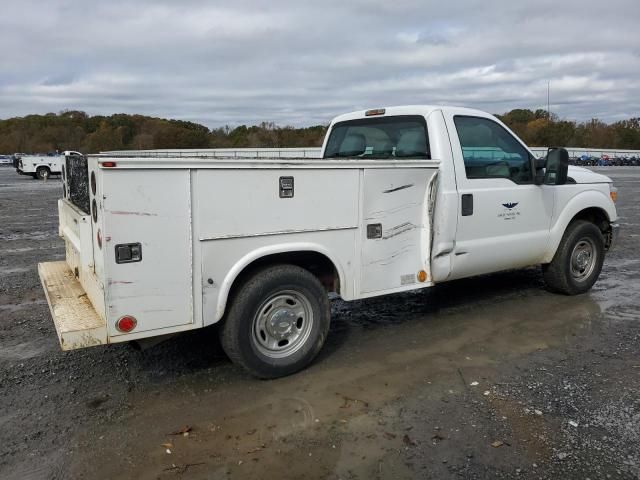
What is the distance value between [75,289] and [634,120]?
4867 inches

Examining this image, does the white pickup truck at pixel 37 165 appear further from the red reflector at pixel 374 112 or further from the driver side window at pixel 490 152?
the driver side window at pixel 490 152

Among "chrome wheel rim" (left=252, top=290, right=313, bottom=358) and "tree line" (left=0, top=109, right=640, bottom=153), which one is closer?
"chrome wheel rim" (left=252, top=290, right=313, bottom=358)

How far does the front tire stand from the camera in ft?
13.4

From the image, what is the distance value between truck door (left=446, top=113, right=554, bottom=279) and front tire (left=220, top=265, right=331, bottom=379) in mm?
1601

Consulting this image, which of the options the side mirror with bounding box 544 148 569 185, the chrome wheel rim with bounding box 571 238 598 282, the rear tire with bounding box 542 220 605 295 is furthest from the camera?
the chrome wheel rim with bounding box 571 238 598 282

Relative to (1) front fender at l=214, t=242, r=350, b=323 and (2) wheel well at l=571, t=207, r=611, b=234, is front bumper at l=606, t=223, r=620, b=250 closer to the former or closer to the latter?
(2) wheel well at l=571, t=207, r=611, b=234

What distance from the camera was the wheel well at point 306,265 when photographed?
4.19m

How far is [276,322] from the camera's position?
4.33 metres

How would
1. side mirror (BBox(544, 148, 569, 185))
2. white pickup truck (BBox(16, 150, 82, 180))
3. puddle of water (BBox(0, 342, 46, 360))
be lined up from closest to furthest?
puddle of water (BBox(0, 342, 46, 360)) → side mirror (BBox(544, 148, 569, 185)) → white pickup truck (BBox(16, 150, 82, 180))

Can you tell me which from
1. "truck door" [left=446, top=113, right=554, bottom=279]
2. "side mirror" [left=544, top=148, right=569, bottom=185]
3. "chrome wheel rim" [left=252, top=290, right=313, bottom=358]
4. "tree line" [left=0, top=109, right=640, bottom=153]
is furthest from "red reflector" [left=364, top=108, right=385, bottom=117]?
"tree line" [left=0, top=109, right=640, bottom=153]

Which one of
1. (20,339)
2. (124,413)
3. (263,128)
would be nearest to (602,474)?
(124,413)

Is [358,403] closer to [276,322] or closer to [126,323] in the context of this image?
[276,322]

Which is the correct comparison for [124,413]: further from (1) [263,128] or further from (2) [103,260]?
(1) [263,128]

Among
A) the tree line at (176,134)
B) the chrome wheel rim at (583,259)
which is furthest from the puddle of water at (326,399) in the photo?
the tree line at (176,134)
